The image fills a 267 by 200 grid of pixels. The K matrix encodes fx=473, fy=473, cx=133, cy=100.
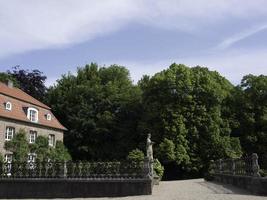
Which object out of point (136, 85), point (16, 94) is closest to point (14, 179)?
point (16, 94)

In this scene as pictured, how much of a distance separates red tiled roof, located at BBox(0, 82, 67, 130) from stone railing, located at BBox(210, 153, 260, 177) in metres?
19.3

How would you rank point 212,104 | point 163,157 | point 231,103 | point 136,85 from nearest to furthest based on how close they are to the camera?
point 163,157 < point 212,104 < point 231,103 < point 136,85

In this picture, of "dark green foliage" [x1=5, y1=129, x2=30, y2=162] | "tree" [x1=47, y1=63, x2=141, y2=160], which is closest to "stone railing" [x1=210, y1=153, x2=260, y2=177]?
"dark green foliage" [x1=5, y1=129, x2=30, y2=162]

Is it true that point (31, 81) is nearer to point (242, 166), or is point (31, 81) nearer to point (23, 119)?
point (23, 119)

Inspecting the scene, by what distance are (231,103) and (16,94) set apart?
23068mm

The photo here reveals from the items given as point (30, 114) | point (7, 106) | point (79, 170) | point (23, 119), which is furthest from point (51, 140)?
point (79, 170)

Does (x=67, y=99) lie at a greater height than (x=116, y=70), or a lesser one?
lesser

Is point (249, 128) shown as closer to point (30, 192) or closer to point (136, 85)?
point (136, 85)

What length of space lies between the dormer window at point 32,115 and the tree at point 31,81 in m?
11.8

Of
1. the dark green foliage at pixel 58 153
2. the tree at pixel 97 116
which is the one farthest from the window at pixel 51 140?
the tree at pixel 97 116

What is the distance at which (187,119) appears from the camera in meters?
47.9

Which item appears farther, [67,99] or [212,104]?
[67,99]

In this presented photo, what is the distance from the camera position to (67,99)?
56031mm

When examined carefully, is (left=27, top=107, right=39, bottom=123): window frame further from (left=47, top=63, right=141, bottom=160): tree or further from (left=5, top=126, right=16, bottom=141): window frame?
(left=47, top=63, right=141, bottom=160): tree
